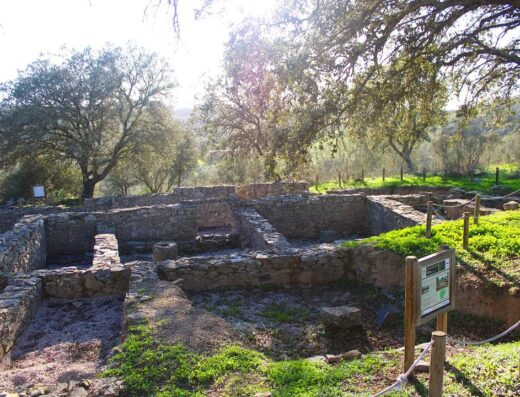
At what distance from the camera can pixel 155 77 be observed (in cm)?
2467

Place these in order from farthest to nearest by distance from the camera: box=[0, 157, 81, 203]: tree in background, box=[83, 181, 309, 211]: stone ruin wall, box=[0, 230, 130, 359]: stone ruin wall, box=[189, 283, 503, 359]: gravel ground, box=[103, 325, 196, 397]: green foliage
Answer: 1. box=[0, 157, 81, 203]: tree in background
2. box=[83, 181, 309, 211]: stone ruin wall
3. box=[0, 230, 130, 359]: stone ruin wall
4. box=[189, 283, 503, 359]: gravel ground
5. box=[103, 325, 196, 397]: green foliage

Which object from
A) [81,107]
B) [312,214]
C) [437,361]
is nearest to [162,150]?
[81,107]

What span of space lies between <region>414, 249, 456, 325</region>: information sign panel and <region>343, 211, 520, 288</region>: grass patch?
2.19 meters

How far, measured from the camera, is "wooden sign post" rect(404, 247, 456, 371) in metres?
3.86

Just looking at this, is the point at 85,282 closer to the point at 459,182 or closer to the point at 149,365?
the point at 149,365

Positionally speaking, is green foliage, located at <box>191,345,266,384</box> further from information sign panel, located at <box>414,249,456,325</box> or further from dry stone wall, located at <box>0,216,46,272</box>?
dry stone wall, located at <box>0,216,46,272</box>

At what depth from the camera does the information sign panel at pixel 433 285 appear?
386 centimetres

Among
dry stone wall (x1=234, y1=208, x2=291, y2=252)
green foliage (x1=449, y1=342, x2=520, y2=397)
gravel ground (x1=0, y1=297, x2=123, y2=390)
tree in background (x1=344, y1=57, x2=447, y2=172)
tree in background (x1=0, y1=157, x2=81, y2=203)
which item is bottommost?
gravel ground (x1=0, y1=297, x2=123, y2=390)

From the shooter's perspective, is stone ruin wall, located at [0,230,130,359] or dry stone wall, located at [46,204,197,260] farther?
dry stone wall, located at [46,204,197,260]

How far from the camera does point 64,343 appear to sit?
602 cm

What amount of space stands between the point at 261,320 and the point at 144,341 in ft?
6.72

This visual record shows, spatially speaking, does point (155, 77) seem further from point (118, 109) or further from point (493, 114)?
point (493, 114)

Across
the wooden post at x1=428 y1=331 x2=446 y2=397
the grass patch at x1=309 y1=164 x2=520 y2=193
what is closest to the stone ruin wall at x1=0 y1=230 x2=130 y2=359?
the wooden post at x1=428 y1=331 x2=446 y2=397

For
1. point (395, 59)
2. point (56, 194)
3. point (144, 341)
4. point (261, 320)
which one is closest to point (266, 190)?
point (395, 59)
